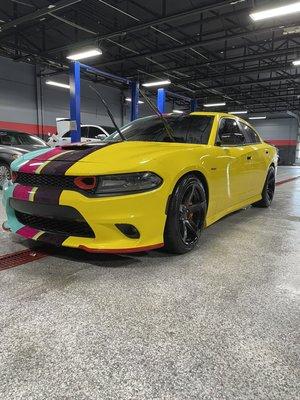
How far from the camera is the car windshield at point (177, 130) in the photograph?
2.99 meters

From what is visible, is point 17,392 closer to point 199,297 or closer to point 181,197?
point 199,297

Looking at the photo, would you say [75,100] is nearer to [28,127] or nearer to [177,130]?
[177,130]

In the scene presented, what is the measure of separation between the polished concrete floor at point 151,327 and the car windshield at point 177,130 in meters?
1.11

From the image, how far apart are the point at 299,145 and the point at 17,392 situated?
111 feet

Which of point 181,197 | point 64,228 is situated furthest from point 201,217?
point 64,228

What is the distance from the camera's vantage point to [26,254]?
8.12 feet

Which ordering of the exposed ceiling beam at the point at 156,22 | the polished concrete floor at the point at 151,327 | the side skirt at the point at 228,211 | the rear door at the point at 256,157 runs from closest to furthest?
the polished concrete floor at the point at 151,327 < the side skirt at the point at 228,211 < the rear door at the point at 256,157 < the exposed ceiling beam at the point at 156,22

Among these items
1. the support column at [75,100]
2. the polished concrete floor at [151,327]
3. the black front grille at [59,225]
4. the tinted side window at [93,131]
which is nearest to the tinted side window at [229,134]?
the polished concrete floor at [151,327]

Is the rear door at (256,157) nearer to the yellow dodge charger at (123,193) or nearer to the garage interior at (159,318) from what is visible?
the garage interior at (159,318)

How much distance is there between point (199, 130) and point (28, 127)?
14.1 metres

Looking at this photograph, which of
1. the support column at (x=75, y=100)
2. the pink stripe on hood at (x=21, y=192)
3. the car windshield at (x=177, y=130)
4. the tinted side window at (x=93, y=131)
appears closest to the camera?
the pink stripe on hood at (x=21, y=192)

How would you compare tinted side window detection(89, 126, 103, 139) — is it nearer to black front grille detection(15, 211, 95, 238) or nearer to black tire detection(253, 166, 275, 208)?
black tire detection(253, 166, 275, 208)

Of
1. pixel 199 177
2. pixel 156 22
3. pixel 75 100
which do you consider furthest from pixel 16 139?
pixel 199 177

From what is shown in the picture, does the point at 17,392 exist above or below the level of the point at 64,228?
below
